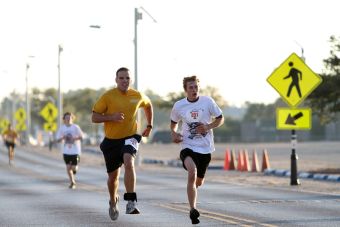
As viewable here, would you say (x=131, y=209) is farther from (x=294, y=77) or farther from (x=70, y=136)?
(x=294, y=77)

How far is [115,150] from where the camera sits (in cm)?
1417

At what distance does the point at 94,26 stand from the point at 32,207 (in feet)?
87.6

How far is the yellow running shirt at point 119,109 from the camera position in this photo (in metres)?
14.1

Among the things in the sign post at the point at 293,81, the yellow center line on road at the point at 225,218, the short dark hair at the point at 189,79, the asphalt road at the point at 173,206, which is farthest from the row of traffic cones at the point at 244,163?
the short dark hair at the point at 189,79

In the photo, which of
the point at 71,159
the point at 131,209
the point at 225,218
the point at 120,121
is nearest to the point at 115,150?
the point at 120,121

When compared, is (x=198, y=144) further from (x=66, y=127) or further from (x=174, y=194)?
(x=66, y=127)

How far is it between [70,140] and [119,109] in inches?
438

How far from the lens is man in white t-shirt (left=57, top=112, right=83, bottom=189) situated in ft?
81.5

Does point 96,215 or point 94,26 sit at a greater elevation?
point 94,26

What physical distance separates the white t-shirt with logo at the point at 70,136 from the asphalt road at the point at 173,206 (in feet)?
3.06

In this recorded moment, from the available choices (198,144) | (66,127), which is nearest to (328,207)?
(198,144)

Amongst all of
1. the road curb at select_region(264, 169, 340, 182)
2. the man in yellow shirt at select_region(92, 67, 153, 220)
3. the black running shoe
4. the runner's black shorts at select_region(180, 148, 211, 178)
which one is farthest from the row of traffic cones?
the black running shoe

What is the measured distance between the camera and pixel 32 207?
58.5ft

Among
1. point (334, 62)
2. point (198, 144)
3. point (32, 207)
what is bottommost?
point (32, 207)
